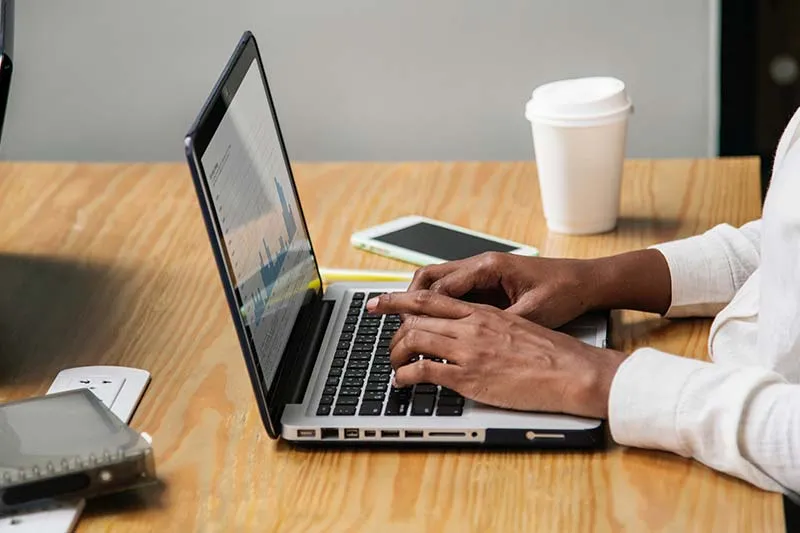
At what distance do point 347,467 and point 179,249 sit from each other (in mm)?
572

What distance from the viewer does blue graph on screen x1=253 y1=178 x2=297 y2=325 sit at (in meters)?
1.07

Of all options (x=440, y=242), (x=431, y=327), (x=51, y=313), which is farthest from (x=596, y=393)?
(x=51, y=313)

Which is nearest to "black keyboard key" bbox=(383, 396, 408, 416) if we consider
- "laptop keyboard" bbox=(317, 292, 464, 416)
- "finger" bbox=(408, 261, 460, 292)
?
"laptop keyboard" bbox=(317, 292, 464, 416)

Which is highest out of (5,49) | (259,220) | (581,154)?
(5,49)

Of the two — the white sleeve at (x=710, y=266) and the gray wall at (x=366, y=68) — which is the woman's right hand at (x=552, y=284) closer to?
the white sleeve at (x=710, y=266)

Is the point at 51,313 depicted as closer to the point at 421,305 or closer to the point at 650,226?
the point at 421,305

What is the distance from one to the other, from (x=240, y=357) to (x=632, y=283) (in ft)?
1.31

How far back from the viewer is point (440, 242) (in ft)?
4.82

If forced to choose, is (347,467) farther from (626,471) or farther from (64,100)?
(64,100)

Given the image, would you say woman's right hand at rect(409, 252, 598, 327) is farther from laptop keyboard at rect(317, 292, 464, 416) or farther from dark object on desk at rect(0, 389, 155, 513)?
dark object on desk at rect(0, 389, 155, 513)

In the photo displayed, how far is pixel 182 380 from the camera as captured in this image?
118 cm

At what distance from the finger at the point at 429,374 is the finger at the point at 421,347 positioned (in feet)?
0.06

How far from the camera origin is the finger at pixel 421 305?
44.4 inches

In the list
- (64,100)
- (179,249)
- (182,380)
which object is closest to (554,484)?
(182,380)
